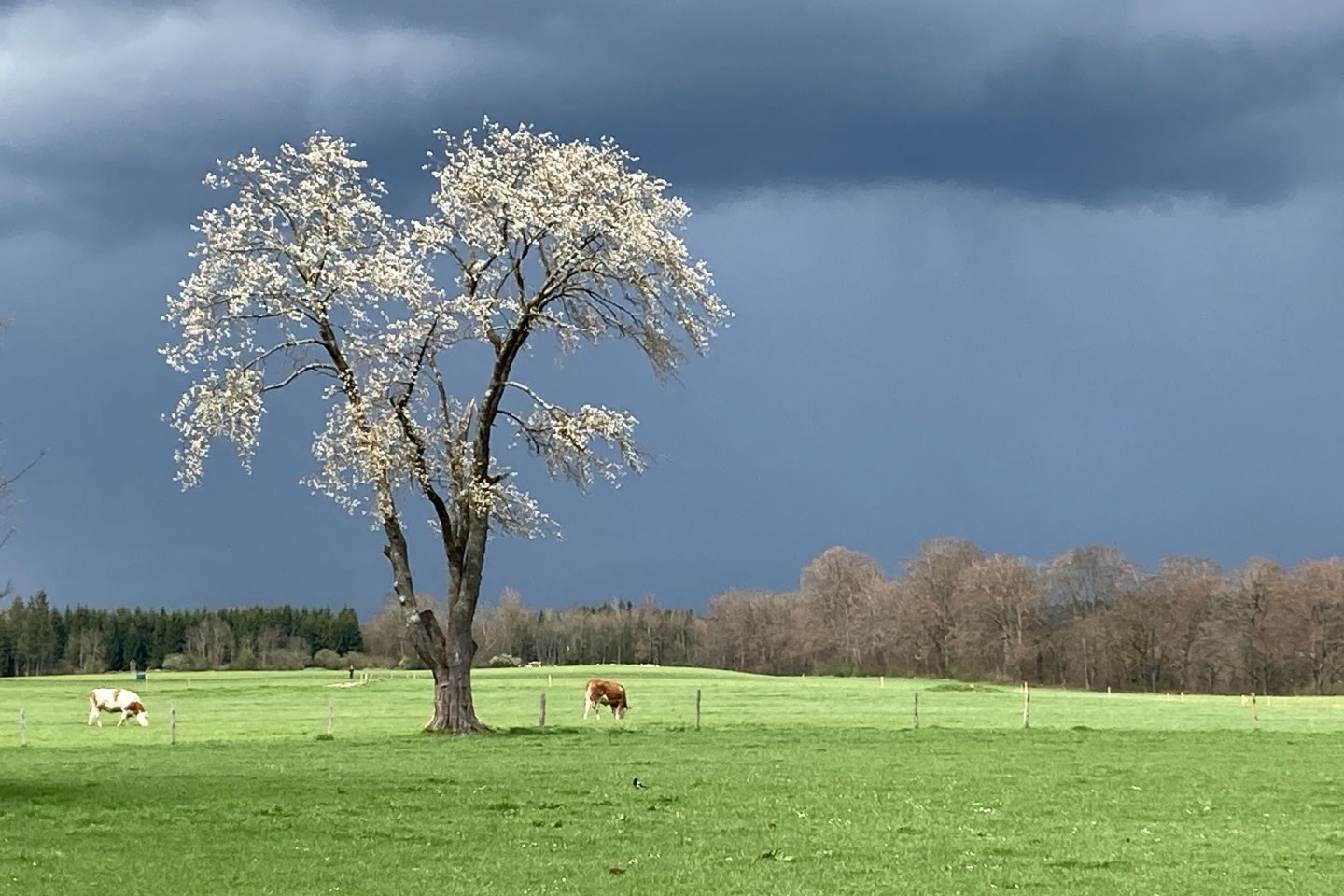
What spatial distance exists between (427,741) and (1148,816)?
825 inches

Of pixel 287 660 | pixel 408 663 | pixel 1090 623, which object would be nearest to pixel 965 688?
pixel 1090 623

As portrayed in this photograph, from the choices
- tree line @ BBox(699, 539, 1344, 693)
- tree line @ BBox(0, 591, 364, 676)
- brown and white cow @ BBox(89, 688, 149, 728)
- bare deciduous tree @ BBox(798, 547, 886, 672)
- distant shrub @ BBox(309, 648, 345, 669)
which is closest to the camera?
brown and white cow @ BBox(89, 688, 149, 728)

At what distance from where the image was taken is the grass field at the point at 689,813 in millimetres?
14844

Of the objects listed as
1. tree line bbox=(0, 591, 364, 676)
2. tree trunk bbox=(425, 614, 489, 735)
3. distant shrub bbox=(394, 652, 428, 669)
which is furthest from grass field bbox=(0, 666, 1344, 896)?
tree line bbox=(0, 591, 364, 676)

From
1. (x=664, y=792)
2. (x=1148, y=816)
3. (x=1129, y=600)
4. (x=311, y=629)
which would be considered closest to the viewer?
(x=1148, y=816)

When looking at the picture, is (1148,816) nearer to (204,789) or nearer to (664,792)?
(664,792)

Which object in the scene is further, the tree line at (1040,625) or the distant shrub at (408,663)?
the distant shrub at (408,663)

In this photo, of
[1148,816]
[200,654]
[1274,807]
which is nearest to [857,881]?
[1148,816]

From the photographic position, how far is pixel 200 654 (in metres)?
179

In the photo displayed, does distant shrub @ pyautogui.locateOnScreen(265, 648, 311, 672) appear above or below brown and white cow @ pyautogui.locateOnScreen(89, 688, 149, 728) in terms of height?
below

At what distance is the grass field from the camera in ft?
48.7

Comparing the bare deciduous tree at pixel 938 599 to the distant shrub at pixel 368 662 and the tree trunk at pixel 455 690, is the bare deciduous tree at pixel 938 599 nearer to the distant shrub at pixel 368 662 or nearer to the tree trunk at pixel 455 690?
the distant shrub at pixel 368 662

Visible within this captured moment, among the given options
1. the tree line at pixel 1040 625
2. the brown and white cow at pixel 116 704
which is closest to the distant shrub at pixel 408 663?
the tree line at pixel 1040 625

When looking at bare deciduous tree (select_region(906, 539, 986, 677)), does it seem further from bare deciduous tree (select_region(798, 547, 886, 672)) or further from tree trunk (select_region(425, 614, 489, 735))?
tree trunk (select_region(425, 614, 489, 735))
